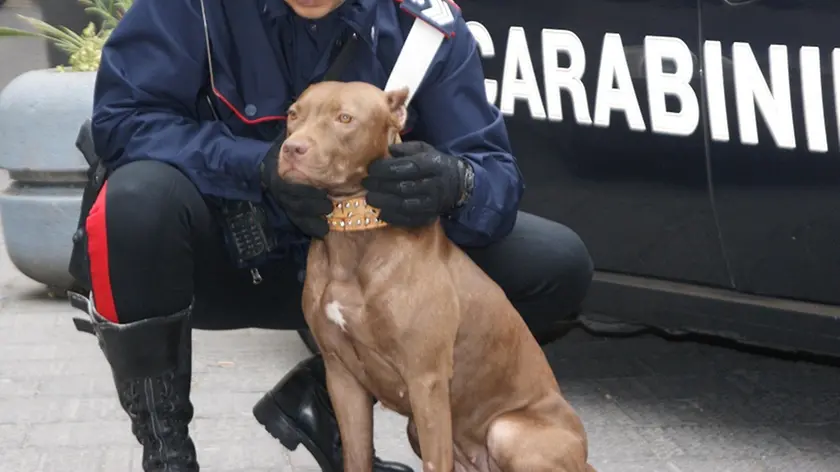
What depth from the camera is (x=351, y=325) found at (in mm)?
2082

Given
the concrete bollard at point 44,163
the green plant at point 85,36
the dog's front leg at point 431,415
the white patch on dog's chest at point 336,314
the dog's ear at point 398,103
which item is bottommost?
the concrete bollard at point 44,163

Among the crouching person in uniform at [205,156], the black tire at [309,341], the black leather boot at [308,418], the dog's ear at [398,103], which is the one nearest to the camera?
the dog's ear at [398,103]

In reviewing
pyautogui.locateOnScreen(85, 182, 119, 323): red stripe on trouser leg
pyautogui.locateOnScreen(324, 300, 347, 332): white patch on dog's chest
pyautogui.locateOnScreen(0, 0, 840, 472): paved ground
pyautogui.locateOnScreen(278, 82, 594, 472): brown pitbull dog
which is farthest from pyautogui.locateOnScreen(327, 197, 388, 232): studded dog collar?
pyautogui.locateOnScreen(0, 0, 840, 472): paved ground

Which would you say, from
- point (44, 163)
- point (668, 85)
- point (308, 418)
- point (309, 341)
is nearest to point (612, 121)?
point (668, 85)

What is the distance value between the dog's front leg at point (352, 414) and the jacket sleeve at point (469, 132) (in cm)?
37

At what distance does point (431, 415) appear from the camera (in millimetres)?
2047

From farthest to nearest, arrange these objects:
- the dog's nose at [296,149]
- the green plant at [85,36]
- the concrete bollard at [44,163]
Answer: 1. the green plant at [85,36]
2. the concrete bollard at [44,163]
3. the dog's nose at [296,149]

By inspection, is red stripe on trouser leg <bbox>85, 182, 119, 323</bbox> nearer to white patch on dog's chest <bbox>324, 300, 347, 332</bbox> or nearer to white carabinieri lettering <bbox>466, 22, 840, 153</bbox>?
white patch on dog's chest <bbox>324, 300, 347, 332</bbox>

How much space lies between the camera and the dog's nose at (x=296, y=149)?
190 centimetres

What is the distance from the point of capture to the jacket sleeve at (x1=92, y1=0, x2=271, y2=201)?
2.39 meters

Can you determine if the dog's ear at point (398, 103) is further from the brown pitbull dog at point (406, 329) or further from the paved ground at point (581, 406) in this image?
the paved ground at point (581, 406)

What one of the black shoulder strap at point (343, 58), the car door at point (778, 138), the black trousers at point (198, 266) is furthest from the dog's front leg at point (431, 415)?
the car door at point (778, 138)

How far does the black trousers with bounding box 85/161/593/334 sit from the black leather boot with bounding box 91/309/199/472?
0.03 metres

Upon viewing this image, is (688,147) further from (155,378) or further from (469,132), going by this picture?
(155,378)
